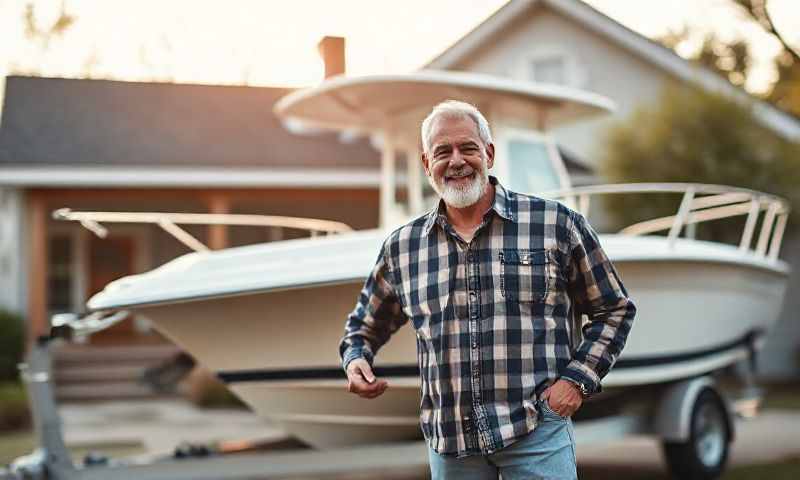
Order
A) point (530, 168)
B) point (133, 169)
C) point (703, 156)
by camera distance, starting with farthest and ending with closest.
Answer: point (133, 169) → point (703, 156) → point (530, 168)

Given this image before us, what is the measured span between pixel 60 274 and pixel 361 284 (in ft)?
43.8

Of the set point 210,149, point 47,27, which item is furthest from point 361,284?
point 47,27

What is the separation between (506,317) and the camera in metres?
3.07

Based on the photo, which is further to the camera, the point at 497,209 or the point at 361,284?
the point at 361,284

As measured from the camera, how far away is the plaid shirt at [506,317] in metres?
3.05

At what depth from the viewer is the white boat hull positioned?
5723 millimetres

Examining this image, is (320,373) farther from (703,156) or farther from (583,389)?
(703,156)

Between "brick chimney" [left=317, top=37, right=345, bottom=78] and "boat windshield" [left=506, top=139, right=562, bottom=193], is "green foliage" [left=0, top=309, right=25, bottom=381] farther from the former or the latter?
"boat windshield" [left=506, top=139, right=562, bottom=193]

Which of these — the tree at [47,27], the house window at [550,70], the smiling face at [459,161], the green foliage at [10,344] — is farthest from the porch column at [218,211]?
the smiling face at [459,161]

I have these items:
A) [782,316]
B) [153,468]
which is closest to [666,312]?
[153,468]

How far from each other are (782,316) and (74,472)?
12.7 metres

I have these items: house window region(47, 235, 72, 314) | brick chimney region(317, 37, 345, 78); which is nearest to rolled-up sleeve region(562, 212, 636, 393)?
brick chimney region(317, 37, 345, 78)

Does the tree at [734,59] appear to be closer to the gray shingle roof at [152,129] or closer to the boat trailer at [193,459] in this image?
the gray shingle roof at [152,129]

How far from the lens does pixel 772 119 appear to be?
1449cm
